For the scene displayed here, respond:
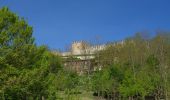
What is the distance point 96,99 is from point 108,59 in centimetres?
1050

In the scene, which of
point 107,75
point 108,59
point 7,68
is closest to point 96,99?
point 107,75

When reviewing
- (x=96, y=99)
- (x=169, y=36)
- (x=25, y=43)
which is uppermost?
(x=169, y=36)

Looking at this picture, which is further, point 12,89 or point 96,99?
point 96,99

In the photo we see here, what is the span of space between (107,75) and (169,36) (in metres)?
9.20

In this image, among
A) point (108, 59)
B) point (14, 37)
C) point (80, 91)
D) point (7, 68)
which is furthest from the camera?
A: point (108, 59)

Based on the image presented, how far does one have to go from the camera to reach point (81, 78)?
55375mm

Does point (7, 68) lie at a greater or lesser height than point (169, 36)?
lesser

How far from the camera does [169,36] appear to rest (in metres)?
49.7

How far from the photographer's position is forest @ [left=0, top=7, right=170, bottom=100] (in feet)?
77.7

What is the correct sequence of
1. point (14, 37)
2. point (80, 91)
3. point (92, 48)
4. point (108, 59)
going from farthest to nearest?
point (92, 48) < point (108, 59) < point (80, 91) < point (14, 37)

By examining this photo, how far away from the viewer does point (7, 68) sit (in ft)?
75.3

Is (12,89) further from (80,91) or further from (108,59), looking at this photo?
(108,59)

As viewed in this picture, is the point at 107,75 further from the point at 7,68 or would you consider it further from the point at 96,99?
the point at 7,68

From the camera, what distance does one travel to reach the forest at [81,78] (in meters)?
23.7
